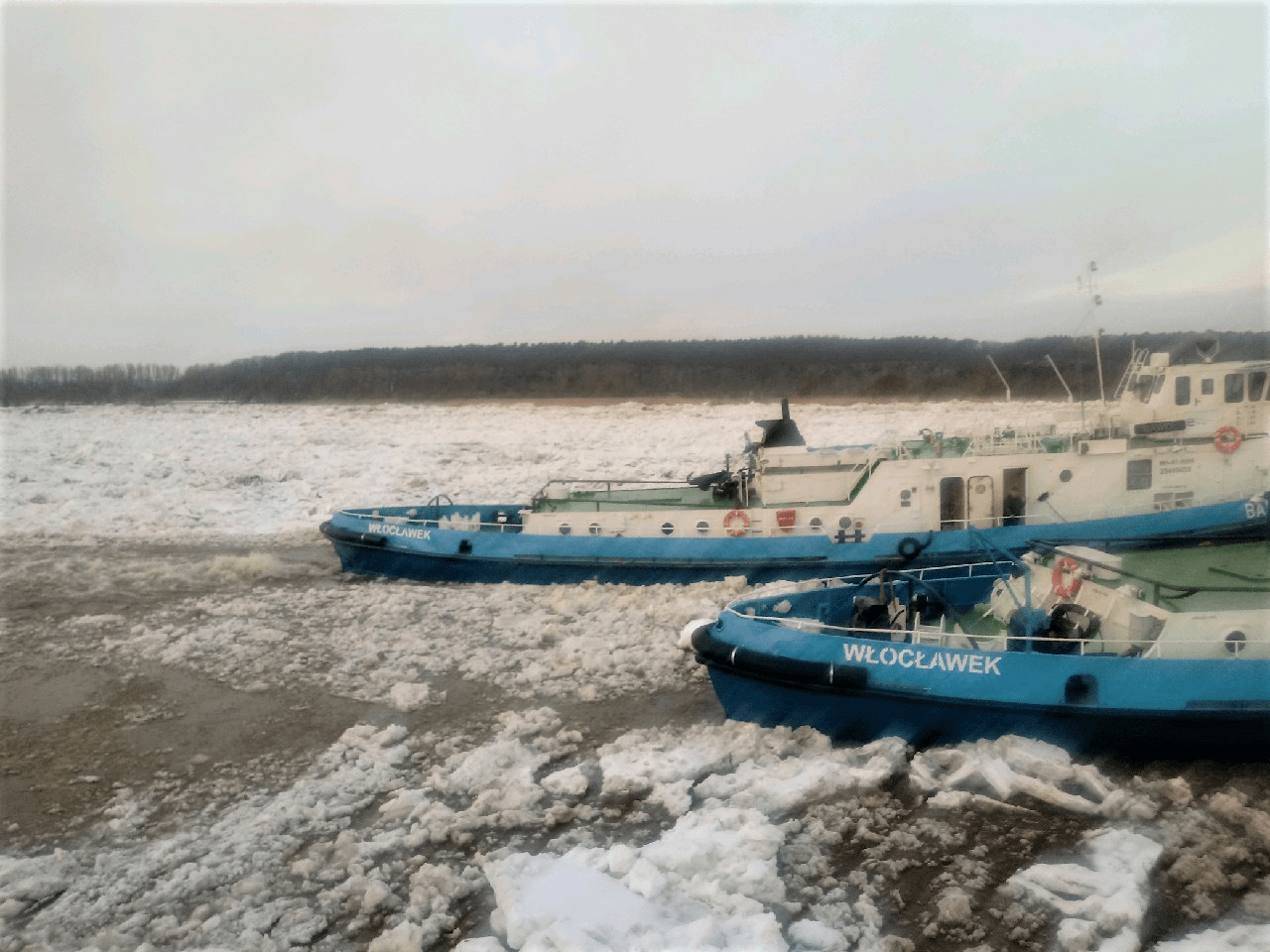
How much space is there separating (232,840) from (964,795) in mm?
4904

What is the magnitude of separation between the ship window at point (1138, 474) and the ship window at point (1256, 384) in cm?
142

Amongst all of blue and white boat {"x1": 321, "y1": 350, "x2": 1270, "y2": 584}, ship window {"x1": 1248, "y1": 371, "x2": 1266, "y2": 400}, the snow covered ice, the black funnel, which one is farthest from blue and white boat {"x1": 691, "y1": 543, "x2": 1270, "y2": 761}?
the black funnel

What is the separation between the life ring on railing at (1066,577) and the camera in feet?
22.1

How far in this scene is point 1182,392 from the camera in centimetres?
1038

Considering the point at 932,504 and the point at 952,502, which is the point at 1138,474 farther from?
the point at 932,504

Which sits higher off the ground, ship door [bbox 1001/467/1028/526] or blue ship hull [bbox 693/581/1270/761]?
ship door [bbox 1001/467/1028/526]

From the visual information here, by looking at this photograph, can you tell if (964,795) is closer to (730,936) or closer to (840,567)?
(730,936)

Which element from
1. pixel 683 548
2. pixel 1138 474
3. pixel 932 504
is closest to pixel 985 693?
pixel 932 504

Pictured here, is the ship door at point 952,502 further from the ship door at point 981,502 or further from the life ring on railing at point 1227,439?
the life ring on railing at point 1227,439

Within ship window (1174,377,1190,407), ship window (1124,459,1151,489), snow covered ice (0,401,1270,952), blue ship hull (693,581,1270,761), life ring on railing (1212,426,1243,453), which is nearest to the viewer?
snow covered ice (0,401,1270,952)

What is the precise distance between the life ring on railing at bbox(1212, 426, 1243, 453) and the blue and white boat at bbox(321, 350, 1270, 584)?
2cm

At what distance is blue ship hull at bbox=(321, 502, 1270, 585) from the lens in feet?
33.6

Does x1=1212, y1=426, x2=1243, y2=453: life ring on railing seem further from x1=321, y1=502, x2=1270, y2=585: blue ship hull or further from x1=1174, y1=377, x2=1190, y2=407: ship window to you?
x1=321, y1=502, x2=1270, y2=585: blue ship hull

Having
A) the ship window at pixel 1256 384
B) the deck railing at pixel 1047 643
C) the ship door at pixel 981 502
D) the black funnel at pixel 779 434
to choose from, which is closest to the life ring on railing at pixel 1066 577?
the deck railing at pixel 1047 643
